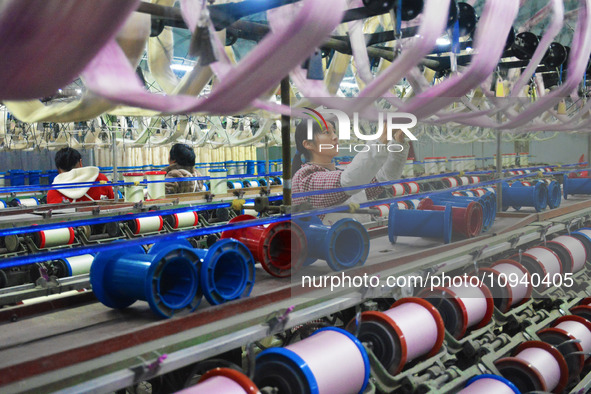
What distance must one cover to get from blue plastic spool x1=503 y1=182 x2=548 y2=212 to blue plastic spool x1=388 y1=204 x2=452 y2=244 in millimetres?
1760

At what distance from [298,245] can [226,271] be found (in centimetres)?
47

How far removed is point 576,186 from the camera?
6.37 m

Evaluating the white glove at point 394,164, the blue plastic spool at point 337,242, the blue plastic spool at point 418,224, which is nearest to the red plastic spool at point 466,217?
the blue plastic spool at point 418,224

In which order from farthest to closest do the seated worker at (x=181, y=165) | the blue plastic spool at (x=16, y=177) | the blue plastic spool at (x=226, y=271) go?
the blue plastic spool at (x=16, y=177) < the seated worker at (x=181, y=165) < the blue plastic spool at (x=226, y=271)

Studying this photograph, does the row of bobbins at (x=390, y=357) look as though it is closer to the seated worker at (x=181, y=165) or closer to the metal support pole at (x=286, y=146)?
the metal support pole at (x=286, y=146)

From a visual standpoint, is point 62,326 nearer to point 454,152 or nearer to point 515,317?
point 515,317

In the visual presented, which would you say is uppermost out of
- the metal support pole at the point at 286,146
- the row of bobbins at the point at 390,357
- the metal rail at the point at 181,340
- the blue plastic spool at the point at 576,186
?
the metal support pole at the point at 286,146

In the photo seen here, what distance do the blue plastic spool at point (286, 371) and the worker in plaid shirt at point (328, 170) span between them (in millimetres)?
1248

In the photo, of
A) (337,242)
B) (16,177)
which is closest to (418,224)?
(337,242)

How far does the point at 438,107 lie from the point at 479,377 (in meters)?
1.34

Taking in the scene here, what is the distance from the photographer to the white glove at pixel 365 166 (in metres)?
2.89

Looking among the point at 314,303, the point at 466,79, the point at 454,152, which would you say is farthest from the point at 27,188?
the point at 454,152

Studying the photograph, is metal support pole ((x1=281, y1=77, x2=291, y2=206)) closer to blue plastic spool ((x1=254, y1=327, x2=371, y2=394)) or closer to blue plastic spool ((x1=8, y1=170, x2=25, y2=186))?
blue plastic spool ((x1=254, y1=327, x2=371, y2=394))

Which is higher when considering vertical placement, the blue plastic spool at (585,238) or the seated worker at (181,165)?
the seated worker at (181,165)
